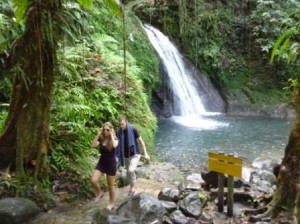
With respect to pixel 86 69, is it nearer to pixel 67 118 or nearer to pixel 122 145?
pixel 67 118

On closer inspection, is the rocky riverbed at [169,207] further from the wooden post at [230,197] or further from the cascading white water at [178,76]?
the cascading white water at [178,76]

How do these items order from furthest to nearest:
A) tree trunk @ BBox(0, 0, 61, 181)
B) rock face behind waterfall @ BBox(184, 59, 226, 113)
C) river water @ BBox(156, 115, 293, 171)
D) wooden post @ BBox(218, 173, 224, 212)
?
1. rock face behind waterfall @ BBox(184, 59, 226, 113)
2. river water @ BBox(156, 115, 293, 171)
3. tree trunk @ BBox(0, 0, 61, 181)
4. wooden post @ BBox(218, 173, 224, 212)

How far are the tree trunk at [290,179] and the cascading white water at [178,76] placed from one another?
11.5 meters

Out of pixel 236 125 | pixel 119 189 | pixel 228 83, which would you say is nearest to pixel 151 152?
pixel 119 189

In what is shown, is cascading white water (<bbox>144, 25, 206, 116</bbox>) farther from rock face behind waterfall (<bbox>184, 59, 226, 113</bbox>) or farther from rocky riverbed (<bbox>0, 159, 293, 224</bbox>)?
rocky riverbed (<bbox>0, 159, 293, 224</bbox>)

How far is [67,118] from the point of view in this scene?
7594mm

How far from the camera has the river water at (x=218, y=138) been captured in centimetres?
1069

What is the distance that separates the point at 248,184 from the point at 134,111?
155 inches

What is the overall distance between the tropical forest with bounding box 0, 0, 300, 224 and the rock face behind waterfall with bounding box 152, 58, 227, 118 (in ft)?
0.27

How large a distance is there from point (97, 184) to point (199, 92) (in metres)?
12.5

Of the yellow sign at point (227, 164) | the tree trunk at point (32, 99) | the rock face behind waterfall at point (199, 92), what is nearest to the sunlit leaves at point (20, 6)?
the tree trunk at point (32, 99)

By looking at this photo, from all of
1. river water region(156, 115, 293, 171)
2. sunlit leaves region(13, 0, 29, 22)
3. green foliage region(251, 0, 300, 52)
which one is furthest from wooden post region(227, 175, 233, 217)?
green foliage region(251, 0, 300, 52)

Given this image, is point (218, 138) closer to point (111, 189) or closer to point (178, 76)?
point (178, 76)

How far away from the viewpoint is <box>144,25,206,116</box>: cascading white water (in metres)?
16.8
